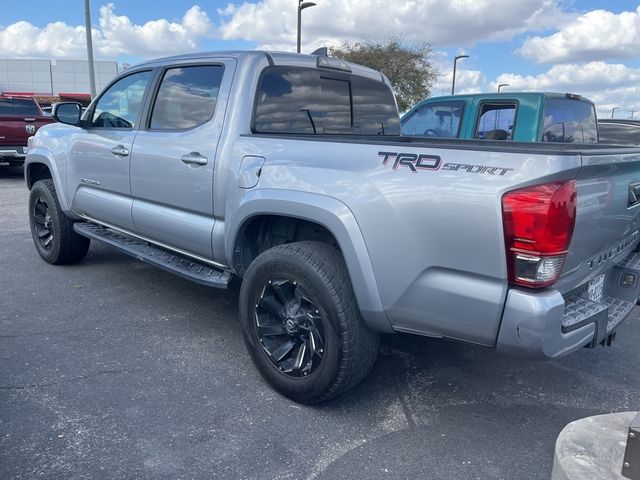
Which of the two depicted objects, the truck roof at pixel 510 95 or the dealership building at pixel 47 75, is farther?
the dealership building at pixel 47 75

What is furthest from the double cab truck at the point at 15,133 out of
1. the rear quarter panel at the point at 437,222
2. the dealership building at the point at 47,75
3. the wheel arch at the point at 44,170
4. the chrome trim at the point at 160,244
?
the dealership building at the point at 47,75

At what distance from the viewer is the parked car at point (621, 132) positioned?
831cm

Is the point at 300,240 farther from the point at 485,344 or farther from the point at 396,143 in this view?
the point at 485,344

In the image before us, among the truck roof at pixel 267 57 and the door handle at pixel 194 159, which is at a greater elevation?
the truck roof at pixel 267 57

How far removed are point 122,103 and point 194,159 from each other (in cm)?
147

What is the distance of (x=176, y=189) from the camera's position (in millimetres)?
3795

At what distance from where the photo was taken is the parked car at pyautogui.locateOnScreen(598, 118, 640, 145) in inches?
327

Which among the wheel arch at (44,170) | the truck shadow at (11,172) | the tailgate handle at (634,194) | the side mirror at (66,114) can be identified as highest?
the side mirror at (66,114)

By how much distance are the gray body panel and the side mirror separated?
1.93 metres

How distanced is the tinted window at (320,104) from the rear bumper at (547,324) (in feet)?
6.59

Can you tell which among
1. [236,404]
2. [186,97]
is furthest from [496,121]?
[236,404]

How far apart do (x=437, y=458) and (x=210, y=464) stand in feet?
3.54

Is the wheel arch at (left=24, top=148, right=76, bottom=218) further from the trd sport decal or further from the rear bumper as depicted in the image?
the rear bumper

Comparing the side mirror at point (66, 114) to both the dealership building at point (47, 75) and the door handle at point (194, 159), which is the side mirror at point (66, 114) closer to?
the door handle at point (194, 159)
